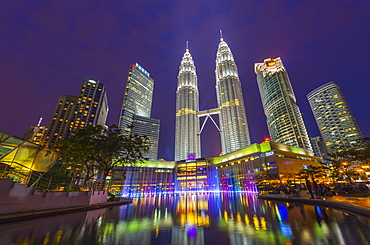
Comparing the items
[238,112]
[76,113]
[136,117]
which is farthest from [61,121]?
[238,112]

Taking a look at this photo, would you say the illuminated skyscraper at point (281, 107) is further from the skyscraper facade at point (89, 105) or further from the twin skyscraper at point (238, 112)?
the skyscraper facade at point (89, 105)

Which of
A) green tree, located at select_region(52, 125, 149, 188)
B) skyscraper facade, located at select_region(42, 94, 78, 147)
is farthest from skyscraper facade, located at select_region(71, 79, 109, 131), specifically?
green tree, located at select_region(52, 125, 149, 188)

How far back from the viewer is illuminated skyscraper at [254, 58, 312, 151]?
12092 cm

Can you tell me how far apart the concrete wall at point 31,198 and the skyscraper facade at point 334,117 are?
16376cm

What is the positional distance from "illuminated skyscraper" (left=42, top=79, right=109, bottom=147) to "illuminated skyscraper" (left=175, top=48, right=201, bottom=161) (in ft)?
247

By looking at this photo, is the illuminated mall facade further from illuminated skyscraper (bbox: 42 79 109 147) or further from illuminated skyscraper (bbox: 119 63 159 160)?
illuminated skyscraper (bbox: 119 63 159 160)

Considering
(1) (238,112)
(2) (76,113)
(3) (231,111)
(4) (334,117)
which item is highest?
(3) (231,111)

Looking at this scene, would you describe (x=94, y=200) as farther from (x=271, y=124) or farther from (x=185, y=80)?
(x=185, y=80)

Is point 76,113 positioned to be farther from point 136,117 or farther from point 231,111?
A: point 231,111

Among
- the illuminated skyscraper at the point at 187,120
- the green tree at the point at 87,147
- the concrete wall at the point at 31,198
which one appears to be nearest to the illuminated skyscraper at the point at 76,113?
the illuminated skyscraper at the point at 187,120

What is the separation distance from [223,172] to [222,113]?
213 feet

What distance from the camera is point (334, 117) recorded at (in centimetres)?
13838

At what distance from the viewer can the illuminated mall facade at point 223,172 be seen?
242 ft

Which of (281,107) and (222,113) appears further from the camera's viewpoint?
(222,113)
